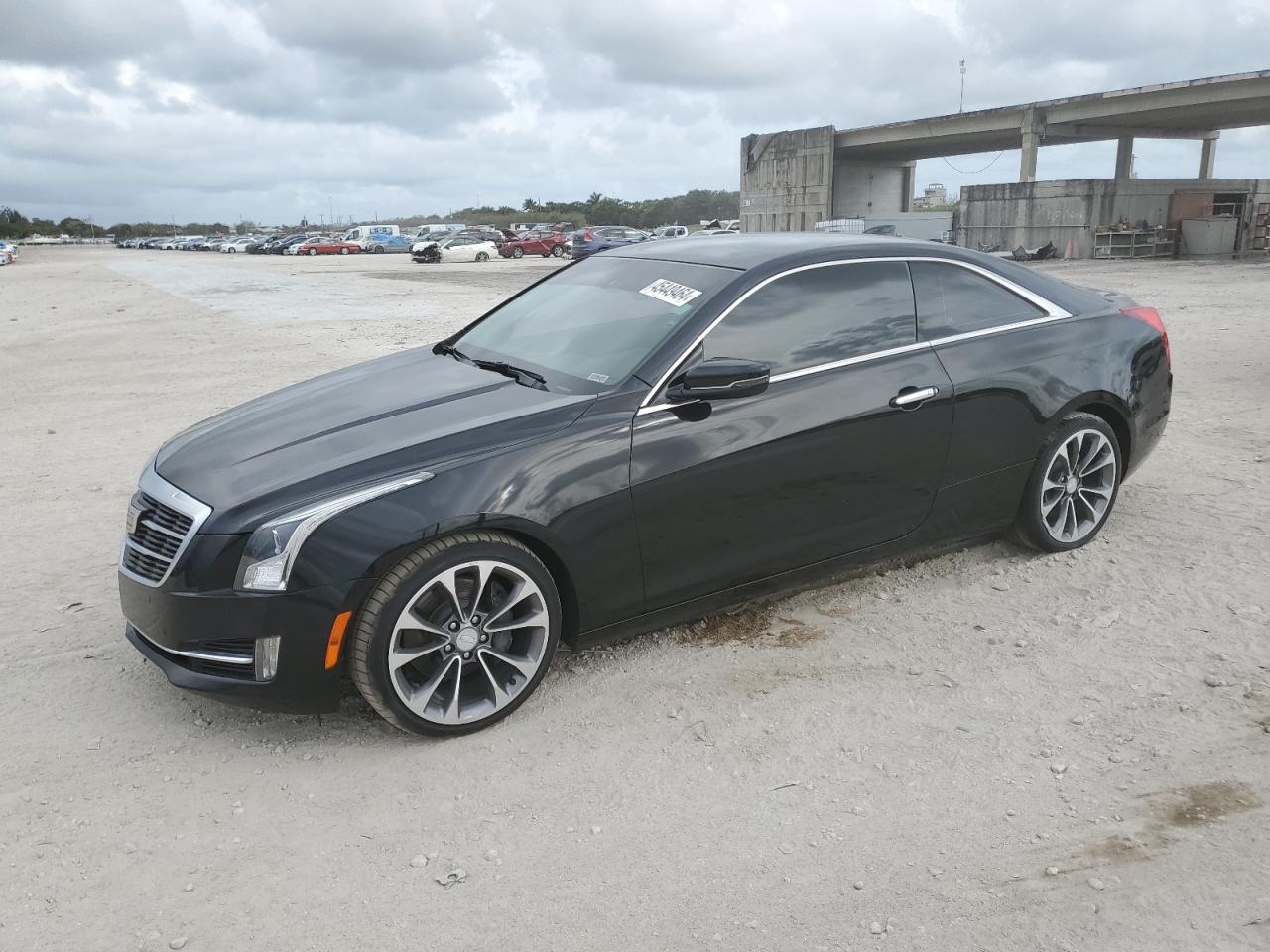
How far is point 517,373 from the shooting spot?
4.18 meters

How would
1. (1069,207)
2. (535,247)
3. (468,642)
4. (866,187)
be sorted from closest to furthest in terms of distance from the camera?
1. (468,642)
2. (1069,207)
3. (535,247)
4. (866,187)

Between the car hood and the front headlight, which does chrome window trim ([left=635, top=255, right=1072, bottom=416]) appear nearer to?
the car hood

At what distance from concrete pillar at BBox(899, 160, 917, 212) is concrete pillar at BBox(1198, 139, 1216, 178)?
18.2 m

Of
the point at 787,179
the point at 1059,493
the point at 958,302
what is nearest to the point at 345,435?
the point at 958,302

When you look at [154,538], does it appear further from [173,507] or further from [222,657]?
[222,657]

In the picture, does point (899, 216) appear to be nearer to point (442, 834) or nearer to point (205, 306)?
point (205, 306)

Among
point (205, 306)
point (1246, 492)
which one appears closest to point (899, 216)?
point (205, 306)

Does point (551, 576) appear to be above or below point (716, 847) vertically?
above

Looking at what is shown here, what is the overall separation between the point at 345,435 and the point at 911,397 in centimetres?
228

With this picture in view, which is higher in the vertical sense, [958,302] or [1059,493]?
[958,302]

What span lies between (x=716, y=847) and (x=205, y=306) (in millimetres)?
21050

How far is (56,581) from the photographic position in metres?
4.95

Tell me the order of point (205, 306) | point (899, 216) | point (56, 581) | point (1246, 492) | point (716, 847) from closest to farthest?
point (716, 847) < point (56, 581) < point (1246, 492) < point (205, 306) < point (899, 216)

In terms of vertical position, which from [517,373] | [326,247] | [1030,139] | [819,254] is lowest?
[326,247]
